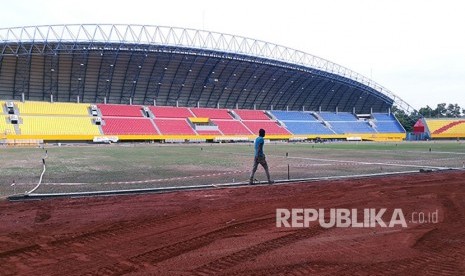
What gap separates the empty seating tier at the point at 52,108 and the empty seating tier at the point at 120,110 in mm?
3252

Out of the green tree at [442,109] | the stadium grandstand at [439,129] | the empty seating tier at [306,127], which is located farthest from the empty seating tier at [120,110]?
the green tree at [442,109]

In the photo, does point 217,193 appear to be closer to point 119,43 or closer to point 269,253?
point 269,253

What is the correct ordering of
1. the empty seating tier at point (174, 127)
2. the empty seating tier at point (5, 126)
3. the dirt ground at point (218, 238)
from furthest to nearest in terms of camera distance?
the empty seating tier at point (174, 127), the empty seating tier at point (5, 126), the dirt ground at point (218, 238)

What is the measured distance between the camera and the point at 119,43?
62781 millimetres

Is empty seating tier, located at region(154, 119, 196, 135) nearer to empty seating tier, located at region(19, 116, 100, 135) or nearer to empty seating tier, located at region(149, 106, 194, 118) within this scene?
empty seating tier, located at region(149, 106, 194, 118)

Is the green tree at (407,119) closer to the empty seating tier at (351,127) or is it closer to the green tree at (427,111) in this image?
the empty seating tier at (351,127)

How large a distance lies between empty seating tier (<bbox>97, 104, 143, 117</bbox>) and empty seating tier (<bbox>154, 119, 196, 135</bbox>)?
4.48 m

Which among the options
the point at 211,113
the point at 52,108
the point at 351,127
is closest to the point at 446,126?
the point at 351,127

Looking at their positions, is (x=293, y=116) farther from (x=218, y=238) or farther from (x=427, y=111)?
(x=218, y=238)

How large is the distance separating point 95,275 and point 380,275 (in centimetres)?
371

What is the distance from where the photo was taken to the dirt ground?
533 centimetres

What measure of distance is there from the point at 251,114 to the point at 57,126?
4323 cm

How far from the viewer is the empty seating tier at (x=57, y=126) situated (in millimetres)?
63638

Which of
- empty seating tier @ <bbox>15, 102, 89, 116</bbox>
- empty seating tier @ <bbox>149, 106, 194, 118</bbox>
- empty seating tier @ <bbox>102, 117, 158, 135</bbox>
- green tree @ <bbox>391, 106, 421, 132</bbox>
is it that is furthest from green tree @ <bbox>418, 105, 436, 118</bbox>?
empty seating tier @ <bbox>15, 102, 89, 116</bbox>
